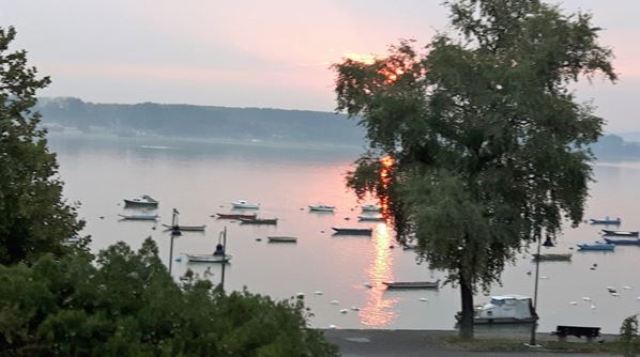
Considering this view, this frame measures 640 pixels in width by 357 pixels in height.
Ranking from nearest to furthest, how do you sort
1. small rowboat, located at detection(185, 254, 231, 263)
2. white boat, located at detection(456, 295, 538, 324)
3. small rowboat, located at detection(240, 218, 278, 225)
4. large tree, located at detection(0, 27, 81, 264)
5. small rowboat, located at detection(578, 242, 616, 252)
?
large tree, located at detection(0, 27, 81, 264) → white boat, located at detection(456, 295, 538, 324) → small rowboat, located at detection(185, 254, 231, 263) → small rowboat, located at detection(578, 242, 616, 252) → small rowboat, located at detection(240, 218, 278, 225)

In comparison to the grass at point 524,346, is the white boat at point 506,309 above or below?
below

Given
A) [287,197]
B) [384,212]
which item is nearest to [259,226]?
[287,197]

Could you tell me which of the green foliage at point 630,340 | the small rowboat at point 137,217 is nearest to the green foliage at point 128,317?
the green foliage at point 630,340

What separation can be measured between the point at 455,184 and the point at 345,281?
117 ft

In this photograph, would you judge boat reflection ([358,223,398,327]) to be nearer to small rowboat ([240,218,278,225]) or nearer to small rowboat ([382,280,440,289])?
small rowboat ([382,280,440,289])

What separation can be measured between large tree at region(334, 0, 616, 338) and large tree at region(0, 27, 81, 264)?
13880 millimetres

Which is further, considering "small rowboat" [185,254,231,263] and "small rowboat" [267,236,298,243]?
"small rowboat" [267,236,298,243]

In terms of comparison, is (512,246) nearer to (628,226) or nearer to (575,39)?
(575,39)

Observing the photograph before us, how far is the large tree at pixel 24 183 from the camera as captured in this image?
36.1 ft

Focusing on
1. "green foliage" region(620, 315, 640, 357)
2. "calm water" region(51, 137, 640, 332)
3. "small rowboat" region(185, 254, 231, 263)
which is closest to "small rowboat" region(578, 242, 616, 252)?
"calm water" region(51, 137, 640, 332)

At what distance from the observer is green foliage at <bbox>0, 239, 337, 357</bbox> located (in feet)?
20.6

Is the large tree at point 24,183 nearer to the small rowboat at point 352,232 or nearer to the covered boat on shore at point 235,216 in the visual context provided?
the small rowboat at point 352,232

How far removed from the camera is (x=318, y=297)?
52125mm

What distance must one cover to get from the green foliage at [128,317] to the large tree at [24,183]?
4169 millimetres
